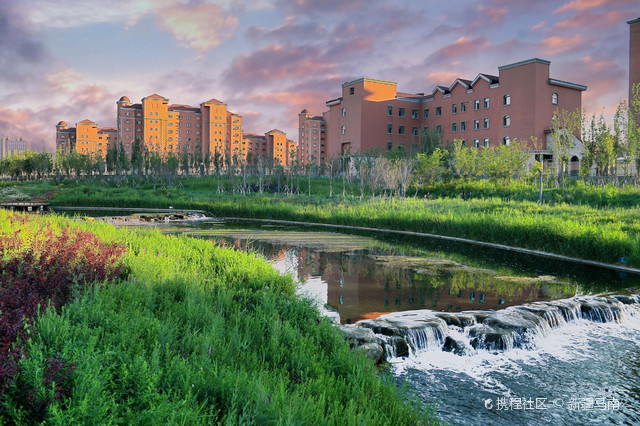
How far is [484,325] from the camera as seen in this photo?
7.04 metres

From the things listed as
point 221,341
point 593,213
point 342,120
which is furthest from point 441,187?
point 221,341

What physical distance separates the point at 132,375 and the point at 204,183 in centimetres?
5216

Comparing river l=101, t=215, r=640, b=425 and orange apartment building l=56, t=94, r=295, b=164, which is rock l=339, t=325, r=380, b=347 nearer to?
river l=101, t=215, r=640, b=425

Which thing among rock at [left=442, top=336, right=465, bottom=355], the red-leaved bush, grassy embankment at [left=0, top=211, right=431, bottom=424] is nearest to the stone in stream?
grassy embankment at [left=0, top=211, right=431, bottom=424]

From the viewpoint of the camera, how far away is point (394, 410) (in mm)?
3543

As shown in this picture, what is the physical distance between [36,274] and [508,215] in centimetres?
1531

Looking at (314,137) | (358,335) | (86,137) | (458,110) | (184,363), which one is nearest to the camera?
(184,363)

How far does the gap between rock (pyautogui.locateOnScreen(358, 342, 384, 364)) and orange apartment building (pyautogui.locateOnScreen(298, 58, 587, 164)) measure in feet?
128

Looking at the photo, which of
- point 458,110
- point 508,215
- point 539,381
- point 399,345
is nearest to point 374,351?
point 399,345

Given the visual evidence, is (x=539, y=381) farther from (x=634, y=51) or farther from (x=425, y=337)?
(x=634, y=51)

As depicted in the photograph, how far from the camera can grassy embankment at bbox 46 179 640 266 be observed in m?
12.7

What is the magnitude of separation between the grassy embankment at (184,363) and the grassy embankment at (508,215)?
32.2 ft

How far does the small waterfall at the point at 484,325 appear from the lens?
6523 millimetres

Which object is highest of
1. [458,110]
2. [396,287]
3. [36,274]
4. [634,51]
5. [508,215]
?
[634,51]
